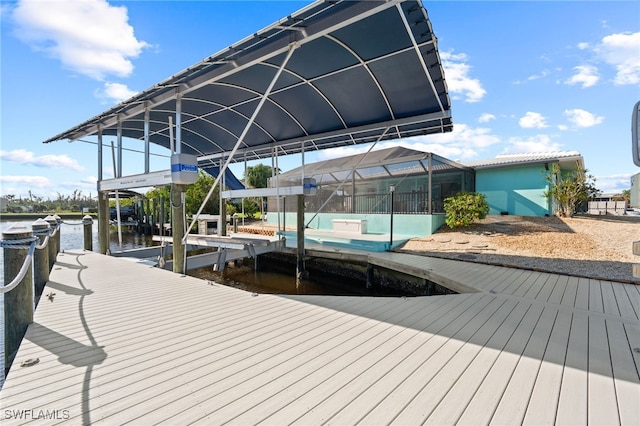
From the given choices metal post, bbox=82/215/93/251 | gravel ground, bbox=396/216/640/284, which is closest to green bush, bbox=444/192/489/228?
gravel ground, bbox=396/216/640/284

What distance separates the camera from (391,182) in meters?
12.4

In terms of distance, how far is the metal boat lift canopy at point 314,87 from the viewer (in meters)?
3.91

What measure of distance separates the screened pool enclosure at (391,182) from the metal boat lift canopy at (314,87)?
2913 millimetres

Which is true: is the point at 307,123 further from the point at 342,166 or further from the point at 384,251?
→ the point at 342,166

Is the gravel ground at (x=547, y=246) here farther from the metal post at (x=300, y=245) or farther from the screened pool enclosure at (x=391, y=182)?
the metal post at (x=300, y=245)

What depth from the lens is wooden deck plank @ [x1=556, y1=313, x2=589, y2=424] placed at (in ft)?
5.61

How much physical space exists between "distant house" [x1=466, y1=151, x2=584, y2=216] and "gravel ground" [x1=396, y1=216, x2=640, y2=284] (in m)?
1.66

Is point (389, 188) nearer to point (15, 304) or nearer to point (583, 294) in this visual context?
point (583, 294)

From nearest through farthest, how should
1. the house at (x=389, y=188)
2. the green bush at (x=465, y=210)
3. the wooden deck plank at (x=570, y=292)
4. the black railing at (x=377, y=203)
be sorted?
the wooden deck plank at (x=570, y=292) < the green bush at (x=465, y=210) < the house at (x=389, y=188) < the black railing at (x=377, y=203)

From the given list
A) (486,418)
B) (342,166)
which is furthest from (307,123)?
(486,418)

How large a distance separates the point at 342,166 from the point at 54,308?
1192 cm

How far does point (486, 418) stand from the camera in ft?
5.47
